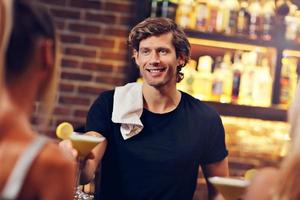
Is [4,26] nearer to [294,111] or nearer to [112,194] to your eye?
[294,111]

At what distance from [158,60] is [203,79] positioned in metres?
1.53

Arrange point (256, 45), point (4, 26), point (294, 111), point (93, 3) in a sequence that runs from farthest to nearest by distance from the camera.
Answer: point (256, 45) < point (93, 3) < point (294, 111) < point (4, 26)

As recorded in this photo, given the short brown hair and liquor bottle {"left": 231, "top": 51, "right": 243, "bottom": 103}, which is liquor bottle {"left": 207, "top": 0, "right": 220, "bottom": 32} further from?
the short brown hair

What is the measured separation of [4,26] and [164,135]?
1455 millimetres

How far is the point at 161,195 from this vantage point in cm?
244


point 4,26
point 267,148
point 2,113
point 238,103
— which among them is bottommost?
Result: point 267,148

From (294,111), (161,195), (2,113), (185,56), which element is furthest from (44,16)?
(185,56)

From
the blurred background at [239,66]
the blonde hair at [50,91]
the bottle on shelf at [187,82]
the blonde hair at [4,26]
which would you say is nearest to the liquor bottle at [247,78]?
the blurred background at [239,66]

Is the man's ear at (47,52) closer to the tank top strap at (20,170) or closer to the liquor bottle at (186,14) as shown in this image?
the tank top strap at (20,170)

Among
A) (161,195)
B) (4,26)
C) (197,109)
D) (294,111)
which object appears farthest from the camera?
(197,109)

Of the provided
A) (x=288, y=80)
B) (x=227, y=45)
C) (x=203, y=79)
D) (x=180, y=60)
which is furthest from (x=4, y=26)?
(x=288, y=80)

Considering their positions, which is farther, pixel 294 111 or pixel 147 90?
pixel 147 90

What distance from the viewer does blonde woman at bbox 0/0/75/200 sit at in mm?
1104

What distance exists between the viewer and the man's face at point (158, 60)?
2.58m
